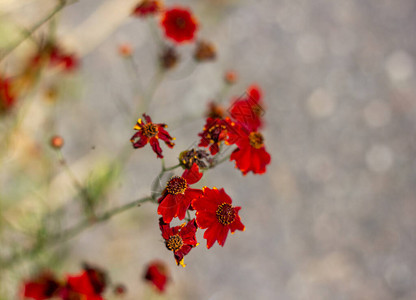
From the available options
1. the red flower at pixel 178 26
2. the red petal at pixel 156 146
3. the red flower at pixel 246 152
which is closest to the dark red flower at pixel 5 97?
the red flower at pixel 178 26

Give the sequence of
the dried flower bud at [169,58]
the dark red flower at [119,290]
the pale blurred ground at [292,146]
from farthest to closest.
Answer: the pale blurred ground at [292,146], the dried flower bud at [169,58], the dark red flower at [119,290]

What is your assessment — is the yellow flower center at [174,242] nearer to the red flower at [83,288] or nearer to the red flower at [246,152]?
the red flower at [246,152]

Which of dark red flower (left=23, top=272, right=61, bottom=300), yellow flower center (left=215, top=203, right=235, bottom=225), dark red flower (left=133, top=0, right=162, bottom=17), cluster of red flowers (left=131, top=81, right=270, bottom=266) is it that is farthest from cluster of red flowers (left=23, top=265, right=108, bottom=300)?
dark red flower (left=133, top=0, right=162, bottom=17)

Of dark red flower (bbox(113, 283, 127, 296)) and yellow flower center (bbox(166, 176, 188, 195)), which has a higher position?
dark red flower (bbox(113, 283, 127, 296))

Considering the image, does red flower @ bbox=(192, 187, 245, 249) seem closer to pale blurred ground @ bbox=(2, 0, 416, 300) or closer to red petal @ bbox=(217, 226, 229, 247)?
red petal @ bbox=(217, 226, 229, 247)

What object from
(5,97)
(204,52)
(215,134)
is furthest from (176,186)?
(5,97)

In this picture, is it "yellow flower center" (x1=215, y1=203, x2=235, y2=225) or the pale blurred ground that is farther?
the pale blurred ground

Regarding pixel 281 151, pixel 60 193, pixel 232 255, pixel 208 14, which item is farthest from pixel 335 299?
pixel 208 14
